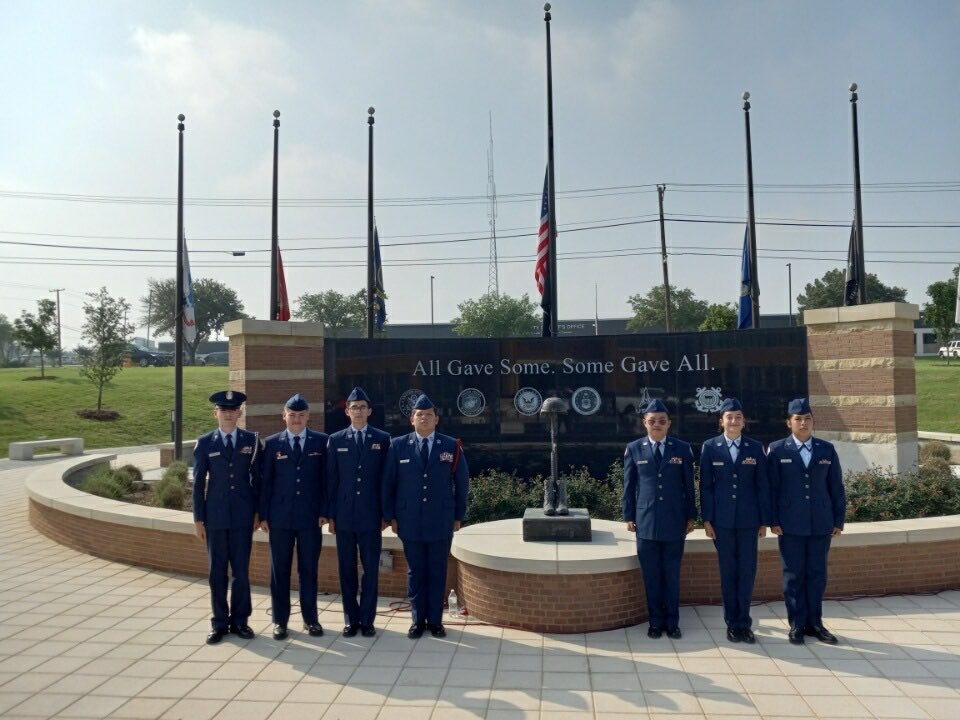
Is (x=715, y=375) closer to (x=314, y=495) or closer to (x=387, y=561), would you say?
(x=387, y=561)

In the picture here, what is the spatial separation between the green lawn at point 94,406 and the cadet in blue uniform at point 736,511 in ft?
70.3

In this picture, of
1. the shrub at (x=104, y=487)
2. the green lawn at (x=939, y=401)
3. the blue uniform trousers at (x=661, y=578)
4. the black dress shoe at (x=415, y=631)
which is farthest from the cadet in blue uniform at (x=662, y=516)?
the green lawn at (x=939, y=401)

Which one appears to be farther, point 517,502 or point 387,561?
point 517,502

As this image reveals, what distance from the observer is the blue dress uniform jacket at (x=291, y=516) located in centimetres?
552

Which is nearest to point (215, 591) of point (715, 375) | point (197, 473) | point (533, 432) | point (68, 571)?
point (197, 473)

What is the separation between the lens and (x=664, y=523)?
5.35 metres

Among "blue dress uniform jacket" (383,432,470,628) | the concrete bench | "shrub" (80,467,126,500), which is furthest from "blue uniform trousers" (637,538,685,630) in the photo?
the concrete bench

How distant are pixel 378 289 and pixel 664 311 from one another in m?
35.0

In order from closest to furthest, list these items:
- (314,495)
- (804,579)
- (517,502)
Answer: (804,579) → (314,495) → (517,502)

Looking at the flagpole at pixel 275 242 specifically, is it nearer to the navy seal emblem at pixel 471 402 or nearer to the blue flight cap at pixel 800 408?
the navy seal emblem at pixel 471 402

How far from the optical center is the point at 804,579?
5246mm

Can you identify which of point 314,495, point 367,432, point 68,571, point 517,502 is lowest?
point 68,571

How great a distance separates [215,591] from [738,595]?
4022 millimetres

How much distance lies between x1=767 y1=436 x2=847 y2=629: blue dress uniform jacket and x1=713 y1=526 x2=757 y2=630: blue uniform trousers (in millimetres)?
244
